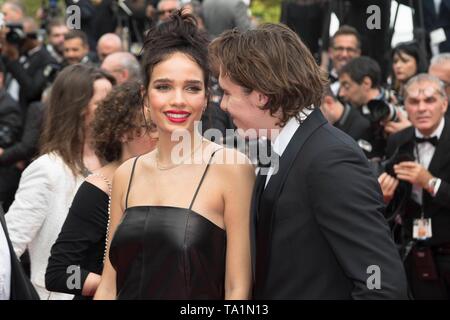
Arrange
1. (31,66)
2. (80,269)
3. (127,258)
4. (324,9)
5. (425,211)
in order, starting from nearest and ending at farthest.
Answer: (127,258), (80,269), (425,211), (31,66), (324,9)

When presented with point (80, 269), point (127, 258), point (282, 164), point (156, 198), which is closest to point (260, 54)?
point (282, 164)

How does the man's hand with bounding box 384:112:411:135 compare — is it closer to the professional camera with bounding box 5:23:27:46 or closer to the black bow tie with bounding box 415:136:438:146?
the black bow tie with bounding box 415:136:438:146

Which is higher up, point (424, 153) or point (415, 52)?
point (415, 52)

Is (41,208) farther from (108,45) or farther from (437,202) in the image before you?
(108,45)

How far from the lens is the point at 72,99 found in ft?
14.3

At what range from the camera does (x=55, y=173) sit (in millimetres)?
4078

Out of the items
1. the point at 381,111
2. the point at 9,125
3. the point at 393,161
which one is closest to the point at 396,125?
the point at 381,111

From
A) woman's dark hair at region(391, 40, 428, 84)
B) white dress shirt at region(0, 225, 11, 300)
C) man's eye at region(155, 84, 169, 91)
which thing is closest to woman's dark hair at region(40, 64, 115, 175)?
white dress shirt at region(0, 225, 11, 300)

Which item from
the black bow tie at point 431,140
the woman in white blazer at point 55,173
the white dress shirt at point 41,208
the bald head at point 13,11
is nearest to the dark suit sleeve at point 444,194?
the black bow tie at point 431,140

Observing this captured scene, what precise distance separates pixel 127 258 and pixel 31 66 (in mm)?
5950

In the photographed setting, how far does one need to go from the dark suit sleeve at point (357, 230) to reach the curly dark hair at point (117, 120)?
1.39m

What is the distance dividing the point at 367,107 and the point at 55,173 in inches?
121

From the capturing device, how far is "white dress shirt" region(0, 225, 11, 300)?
3.32 meters

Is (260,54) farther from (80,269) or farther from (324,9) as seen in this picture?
(324,9)
